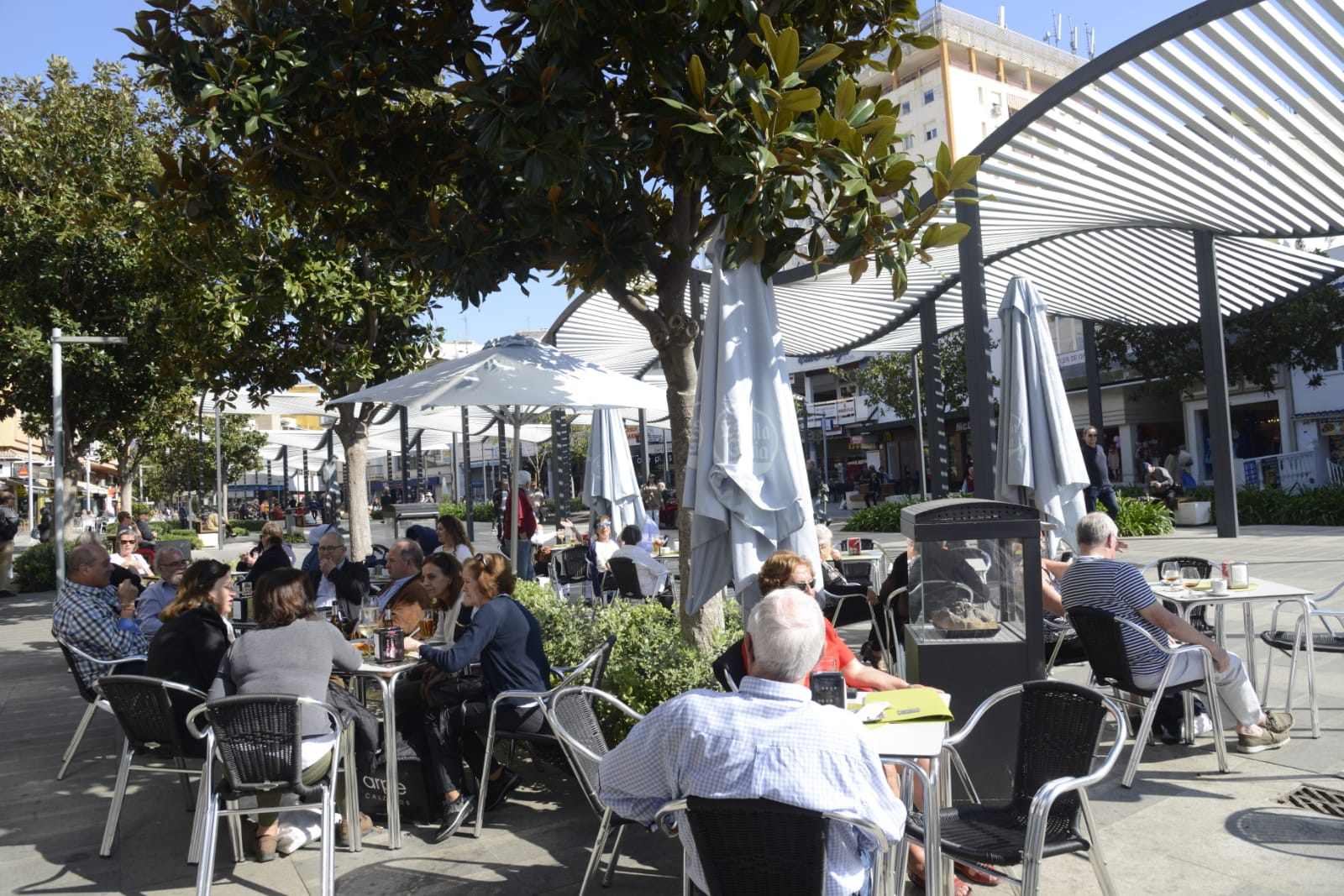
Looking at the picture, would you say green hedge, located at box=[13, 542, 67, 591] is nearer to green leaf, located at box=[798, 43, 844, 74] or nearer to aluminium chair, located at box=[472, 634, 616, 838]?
aluminium chair, located at box=[472, 634, 616, 838]

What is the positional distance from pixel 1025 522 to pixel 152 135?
549 inches

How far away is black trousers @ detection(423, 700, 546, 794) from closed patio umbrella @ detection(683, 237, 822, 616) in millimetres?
1060

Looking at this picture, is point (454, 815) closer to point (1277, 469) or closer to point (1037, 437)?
point (1037, 437)

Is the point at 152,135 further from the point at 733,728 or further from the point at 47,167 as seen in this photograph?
the point at 733,728

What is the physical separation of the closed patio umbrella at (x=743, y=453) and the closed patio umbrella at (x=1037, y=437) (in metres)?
4.58

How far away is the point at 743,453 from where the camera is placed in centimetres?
495

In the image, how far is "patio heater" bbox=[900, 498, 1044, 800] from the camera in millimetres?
4473

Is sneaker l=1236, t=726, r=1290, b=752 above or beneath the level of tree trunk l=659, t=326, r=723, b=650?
beneath

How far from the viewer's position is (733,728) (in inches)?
101

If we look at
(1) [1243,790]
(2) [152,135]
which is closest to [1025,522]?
(1) [1243,790]

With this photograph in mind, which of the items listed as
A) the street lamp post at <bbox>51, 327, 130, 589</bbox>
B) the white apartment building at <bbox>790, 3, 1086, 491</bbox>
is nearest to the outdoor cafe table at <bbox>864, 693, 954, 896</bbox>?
the street lamp post at <bbox>51, 327, 130, 589</bbox>

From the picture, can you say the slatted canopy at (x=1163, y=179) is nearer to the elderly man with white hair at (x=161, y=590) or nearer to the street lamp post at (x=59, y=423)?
the street lamp post at (x=59, y=423)

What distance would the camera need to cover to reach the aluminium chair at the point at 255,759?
3910 mm

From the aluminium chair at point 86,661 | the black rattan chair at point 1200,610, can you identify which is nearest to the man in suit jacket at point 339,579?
the aluminium chair at point 86,661
